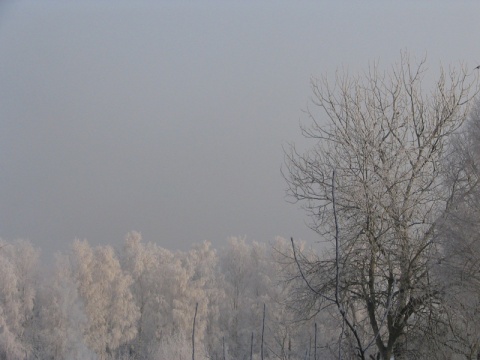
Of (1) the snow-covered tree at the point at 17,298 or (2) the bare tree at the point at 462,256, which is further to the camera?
(1) the snow-covered tree at the point at 17,298

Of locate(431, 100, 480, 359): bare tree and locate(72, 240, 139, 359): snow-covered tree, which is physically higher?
locate(72, 240, 139, 359): snow-covered tree

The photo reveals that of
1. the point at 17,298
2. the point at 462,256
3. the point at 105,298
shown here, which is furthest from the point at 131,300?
the point at 462,256

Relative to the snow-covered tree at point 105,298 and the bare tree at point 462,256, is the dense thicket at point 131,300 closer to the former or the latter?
the snow-covered tree at point 105,298

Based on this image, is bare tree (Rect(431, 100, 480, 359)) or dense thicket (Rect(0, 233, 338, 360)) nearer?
bare tree (Rect(431, 100, 480, 359))

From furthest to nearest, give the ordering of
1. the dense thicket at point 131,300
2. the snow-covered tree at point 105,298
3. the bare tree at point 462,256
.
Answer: the snow-covered tree at point 105,298 < the dense thicket at point 131,300 < the bare tree at point 462,256

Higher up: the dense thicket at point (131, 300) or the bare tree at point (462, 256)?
the dense thicket at point (131, 300)

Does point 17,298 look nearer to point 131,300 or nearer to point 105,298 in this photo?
point 105,298

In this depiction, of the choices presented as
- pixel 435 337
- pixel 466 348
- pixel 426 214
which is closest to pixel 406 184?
pixel 426 214

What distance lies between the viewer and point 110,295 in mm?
38062

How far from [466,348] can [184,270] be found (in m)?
29.1

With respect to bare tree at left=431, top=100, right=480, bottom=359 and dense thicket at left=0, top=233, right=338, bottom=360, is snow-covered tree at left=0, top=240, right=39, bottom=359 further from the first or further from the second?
bare tree at left=431, top=100, right=480, bottom=359

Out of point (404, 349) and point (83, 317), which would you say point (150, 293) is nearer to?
point (83, 317)

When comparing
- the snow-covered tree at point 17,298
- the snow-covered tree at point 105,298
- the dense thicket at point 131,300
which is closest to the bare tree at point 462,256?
the dense thicket at point 131,300

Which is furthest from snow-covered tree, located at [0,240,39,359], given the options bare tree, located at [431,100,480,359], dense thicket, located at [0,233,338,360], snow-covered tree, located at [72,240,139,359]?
bare tree, located at [431,100,480,359]
